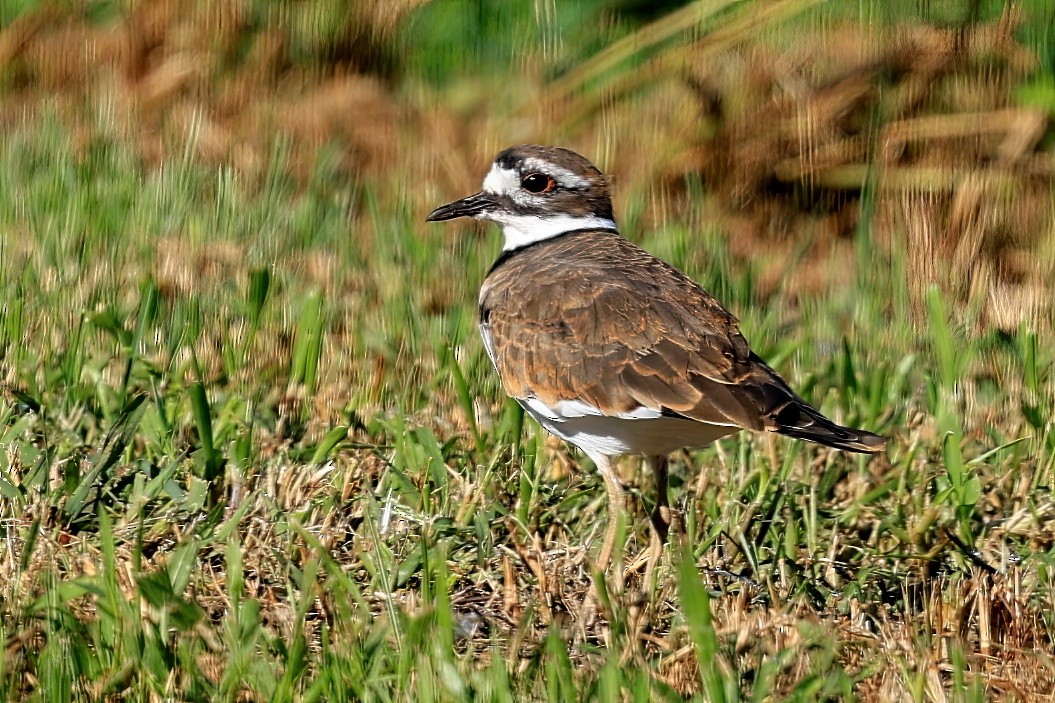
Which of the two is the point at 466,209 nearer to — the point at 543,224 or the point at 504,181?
the point at 504,181

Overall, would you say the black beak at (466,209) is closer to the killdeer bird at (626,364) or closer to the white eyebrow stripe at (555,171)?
the white eyebrow stripe at (555,171)

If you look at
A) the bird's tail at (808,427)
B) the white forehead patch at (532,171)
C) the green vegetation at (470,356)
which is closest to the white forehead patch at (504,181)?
the white forehead patch at (532,171)

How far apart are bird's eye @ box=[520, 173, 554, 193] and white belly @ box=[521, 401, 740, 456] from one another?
1196 mm

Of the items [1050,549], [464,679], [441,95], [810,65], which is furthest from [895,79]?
[464,679]

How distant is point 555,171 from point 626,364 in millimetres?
1379

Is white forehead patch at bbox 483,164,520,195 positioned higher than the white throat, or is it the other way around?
white forehead patch at bbox 483,164,520,195

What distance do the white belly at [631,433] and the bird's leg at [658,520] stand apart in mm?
115

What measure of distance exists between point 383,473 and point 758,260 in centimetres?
308

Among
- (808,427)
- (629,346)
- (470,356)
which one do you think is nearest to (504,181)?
(470,356)

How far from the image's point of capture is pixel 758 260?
7.63 m

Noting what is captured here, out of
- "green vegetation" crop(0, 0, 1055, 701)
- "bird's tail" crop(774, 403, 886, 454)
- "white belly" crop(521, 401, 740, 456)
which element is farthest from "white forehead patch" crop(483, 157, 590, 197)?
"bird's tail" crop(774, 403, 886, 454)

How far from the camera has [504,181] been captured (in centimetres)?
600

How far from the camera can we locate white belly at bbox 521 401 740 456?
4.75m

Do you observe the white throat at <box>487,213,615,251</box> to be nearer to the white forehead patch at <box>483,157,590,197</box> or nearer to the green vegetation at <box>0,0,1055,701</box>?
the white forehead patch at <box>483,157,590,197</box>
